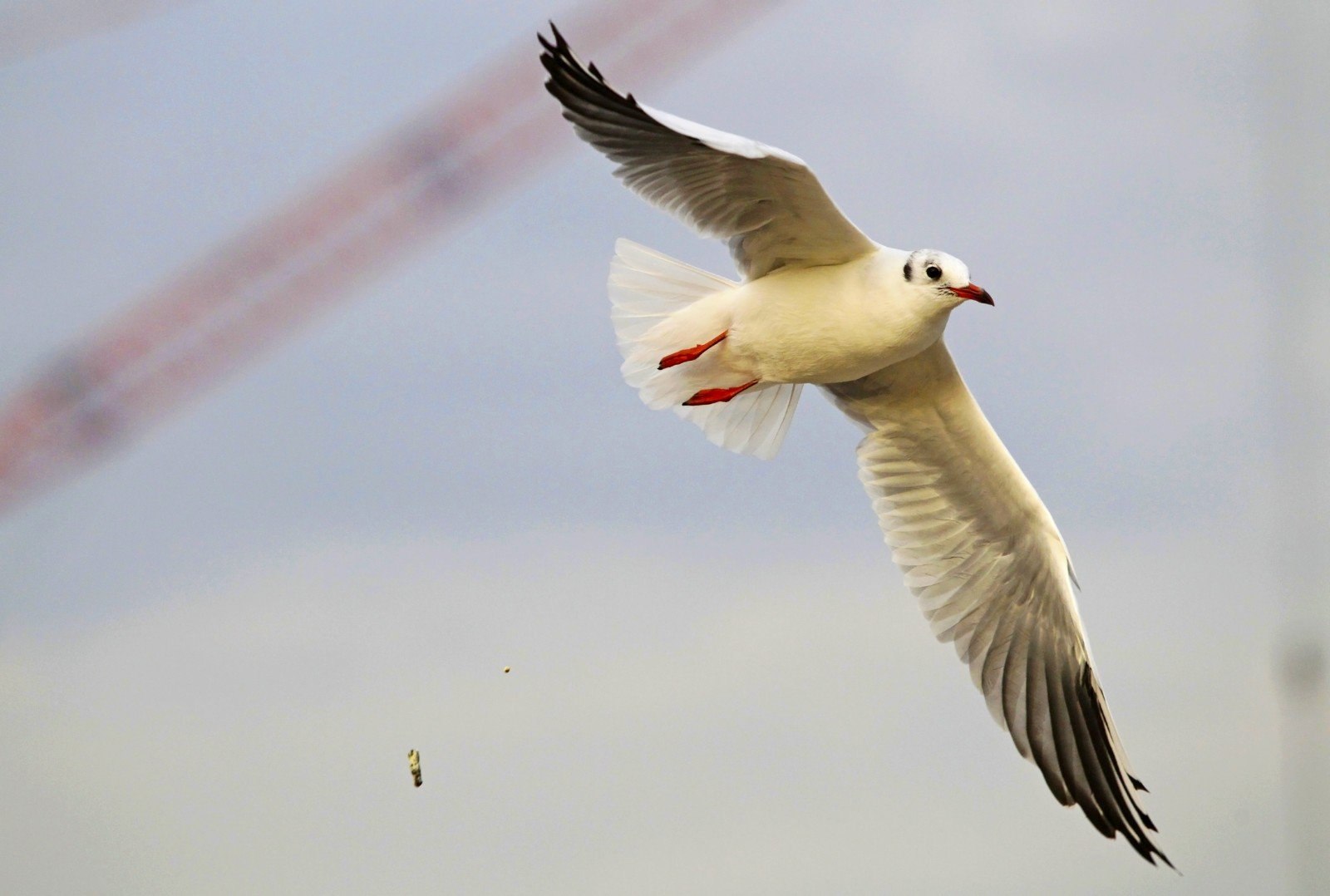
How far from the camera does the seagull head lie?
435 centimetres

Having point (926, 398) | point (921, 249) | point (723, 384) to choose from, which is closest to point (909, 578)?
point (926, 398)

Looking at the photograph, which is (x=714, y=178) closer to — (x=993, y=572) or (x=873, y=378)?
(x=873, y=378)

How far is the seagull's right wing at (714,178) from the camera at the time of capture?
4.33 meters

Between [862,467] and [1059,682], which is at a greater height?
[862,467]

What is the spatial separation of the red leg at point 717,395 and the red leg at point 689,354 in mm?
135

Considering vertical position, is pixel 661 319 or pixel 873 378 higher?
pixel 661 319

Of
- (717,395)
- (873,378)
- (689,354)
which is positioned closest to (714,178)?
(689,354)

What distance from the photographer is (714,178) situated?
452 cm

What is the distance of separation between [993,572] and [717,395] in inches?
48.2

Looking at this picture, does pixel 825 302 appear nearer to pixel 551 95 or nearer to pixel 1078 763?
pixel 551 95

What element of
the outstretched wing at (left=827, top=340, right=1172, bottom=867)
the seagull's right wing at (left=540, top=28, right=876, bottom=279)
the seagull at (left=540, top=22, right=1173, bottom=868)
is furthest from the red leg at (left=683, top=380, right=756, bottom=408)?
the outstretched wing at (left=827, top=340, right=1172, bottom=867)

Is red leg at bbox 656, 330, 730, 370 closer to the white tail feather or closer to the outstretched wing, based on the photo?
the white tail feather

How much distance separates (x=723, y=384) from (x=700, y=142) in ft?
2.79

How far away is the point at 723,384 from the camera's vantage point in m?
4.87
